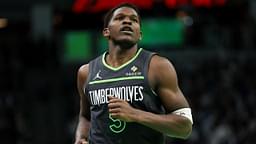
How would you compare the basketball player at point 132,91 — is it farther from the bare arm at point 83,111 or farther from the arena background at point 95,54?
the arena background at point 95,54

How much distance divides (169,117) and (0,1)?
11561 mm

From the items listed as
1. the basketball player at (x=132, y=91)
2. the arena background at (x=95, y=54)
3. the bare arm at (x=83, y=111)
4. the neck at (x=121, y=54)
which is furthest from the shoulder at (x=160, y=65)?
the arena background at (x=95, y=54)

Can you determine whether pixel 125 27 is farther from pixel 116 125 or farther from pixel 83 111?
pixel 83 111

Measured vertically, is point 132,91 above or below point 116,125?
above

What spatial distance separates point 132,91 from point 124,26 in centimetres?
40

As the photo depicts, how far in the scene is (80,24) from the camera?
1700 cm

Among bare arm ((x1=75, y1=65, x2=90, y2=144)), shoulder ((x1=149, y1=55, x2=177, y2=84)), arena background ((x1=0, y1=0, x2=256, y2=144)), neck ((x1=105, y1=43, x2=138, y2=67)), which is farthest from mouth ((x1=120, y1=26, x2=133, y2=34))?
arena background ((x1=0, y1=0, x2=256, y2=144))

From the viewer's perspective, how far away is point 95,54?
16.2m

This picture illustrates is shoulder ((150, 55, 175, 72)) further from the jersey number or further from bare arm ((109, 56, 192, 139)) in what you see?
the jersey number

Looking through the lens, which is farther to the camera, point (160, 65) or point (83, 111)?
point (83, 111)

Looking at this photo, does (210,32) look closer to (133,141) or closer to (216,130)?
(216,130)

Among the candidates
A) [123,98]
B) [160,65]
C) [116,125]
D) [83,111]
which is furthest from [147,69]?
[83,111]

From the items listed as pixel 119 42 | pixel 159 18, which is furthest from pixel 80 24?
pixel 119 42

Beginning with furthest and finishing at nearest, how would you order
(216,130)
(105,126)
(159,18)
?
(159,18) → (216,130) → (105,126)
